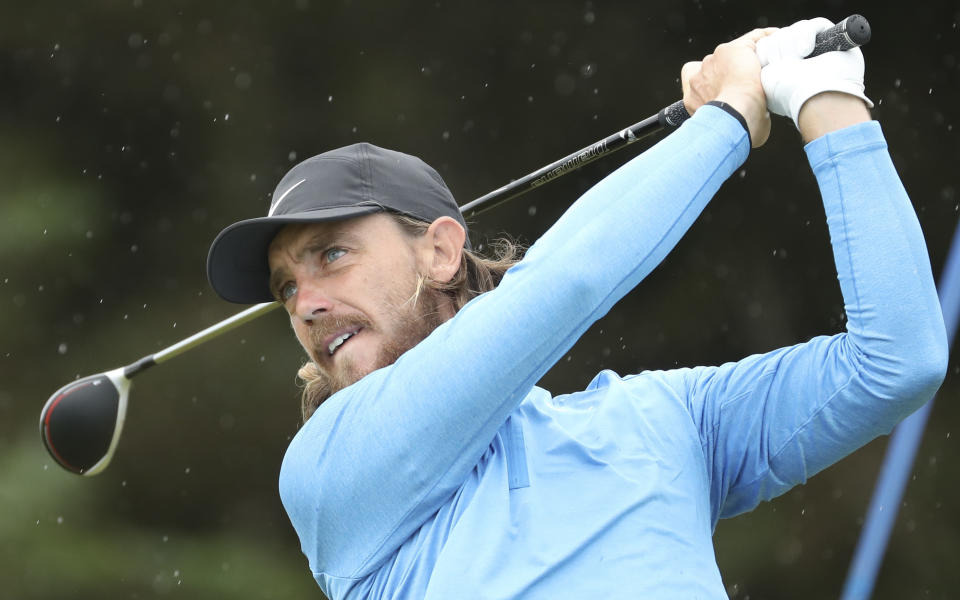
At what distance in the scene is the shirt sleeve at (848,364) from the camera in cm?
134

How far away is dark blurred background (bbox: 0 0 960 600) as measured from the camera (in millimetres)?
4727

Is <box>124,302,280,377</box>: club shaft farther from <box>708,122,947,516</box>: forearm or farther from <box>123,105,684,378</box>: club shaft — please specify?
<box>708,122,947,516</box>: forearm

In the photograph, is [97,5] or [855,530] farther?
[855,530]

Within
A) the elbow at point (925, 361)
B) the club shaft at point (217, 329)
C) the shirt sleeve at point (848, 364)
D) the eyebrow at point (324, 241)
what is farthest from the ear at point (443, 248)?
the elbow at point (925, 361)

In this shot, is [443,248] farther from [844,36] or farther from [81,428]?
[81,428]

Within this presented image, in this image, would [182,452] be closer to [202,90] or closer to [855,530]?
[202,90]

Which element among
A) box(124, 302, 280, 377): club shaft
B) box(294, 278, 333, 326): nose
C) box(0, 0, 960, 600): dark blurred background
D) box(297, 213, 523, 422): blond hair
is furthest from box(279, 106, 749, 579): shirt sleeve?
box(0, 0, 960, 600): dark blurred background

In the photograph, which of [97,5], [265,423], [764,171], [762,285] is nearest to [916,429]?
[762,285]

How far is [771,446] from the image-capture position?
4.92 ft

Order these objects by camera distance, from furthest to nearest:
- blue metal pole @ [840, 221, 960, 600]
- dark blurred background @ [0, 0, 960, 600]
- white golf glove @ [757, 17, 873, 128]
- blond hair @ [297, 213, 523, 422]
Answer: blue metal pole @ [840, 221, 960, 600] → dark blurred background @ [0, 0, 960, 600] → blond hair @ [297, 213, 523, 422] → white golf glove @ [757, 17, 873, 128]

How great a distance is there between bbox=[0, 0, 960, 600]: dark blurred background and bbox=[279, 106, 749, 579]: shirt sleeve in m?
3.22

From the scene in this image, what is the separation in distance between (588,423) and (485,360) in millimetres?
256

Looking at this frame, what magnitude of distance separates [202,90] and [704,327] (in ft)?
7.50

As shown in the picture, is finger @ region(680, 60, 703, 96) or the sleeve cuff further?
finger @ region(680, 60, 703, 96)
